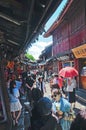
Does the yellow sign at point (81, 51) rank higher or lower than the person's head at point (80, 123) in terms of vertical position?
higher

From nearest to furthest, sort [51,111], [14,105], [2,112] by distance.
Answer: [51,111], [2,112], [14,105]

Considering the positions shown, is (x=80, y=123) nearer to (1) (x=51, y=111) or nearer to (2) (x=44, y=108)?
(2) (x=44, y=108)

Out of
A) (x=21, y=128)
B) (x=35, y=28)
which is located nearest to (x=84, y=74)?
(x=21, y=128)

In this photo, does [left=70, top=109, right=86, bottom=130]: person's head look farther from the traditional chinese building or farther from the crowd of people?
the traditional chinese building

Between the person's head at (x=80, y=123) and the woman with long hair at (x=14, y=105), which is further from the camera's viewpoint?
the woman with long hair at (x=14, y=105)

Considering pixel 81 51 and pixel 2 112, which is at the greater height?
pixel 81 51

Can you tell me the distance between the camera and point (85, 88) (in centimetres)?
2269

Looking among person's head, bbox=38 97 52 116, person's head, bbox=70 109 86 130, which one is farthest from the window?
person's head, bbox=70 109 86 130

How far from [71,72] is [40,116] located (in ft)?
36.2

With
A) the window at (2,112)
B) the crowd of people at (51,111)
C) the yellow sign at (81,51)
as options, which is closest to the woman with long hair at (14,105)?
the crowd of people at (51,111)

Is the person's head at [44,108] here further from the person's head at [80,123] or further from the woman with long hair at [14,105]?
the woman with long hair at [14,105]

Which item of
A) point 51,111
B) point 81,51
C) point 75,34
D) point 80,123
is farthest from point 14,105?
point 75,34

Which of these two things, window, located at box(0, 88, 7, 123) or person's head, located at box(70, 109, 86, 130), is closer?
person's head, located at box(70, 109, 86, 130)

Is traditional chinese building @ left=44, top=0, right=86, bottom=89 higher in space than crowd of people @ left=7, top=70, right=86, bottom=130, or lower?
higher
